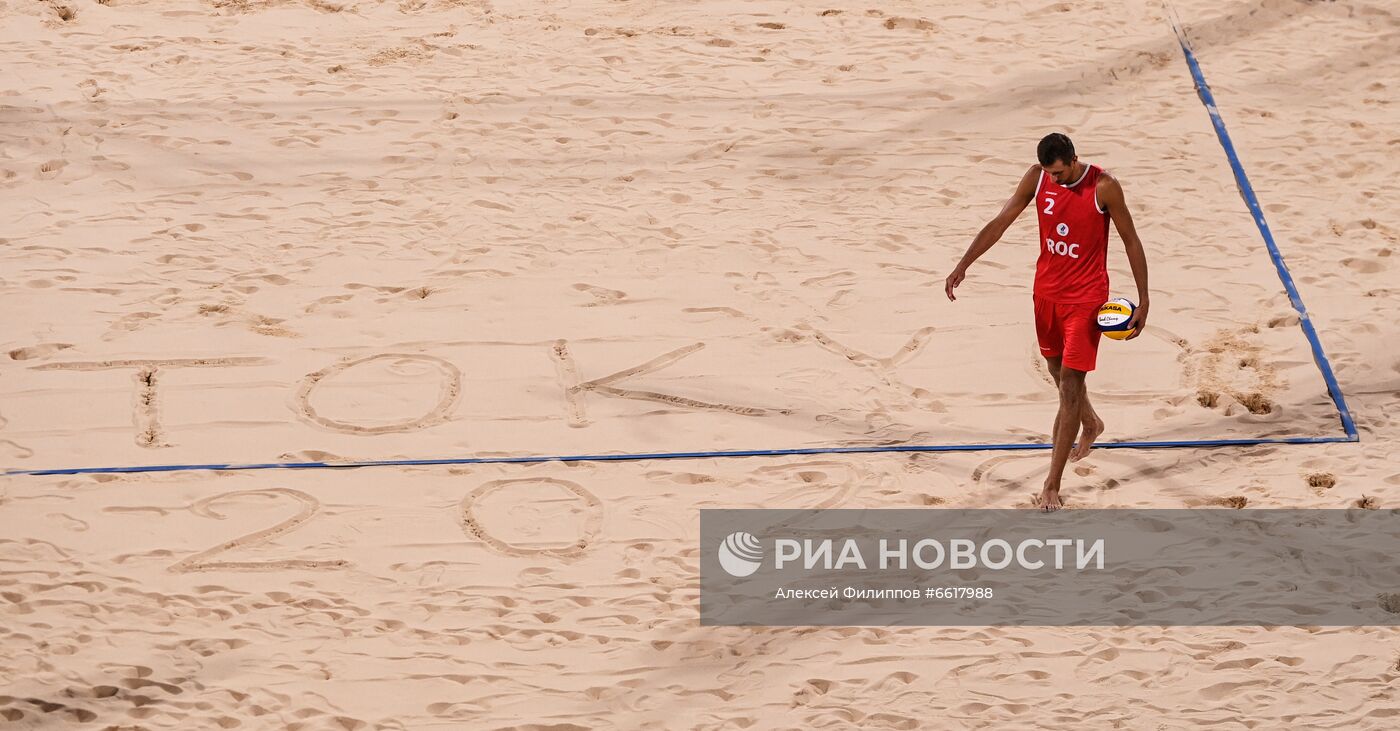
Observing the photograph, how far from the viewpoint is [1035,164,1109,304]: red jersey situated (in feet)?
19.2

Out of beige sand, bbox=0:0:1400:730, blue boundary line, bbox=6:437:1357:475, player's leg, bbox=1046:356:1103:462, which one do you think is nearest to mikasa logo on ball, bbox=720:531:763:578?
beige sand, bbox=0:0:1400:730

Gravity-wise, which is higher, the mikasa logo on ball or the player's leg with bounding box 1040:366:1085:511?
the player's leg with bounding box 1040:366:1085:511

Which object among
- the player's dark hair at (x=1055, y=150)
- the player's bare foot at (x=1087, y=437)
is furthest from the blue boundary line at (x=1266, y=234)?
the player's dark hair at (x=1055, y=150)

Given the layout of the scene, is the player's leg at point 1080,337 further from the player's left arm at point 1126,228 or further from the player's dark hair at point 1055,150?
the player's dark hair at point 1055,150

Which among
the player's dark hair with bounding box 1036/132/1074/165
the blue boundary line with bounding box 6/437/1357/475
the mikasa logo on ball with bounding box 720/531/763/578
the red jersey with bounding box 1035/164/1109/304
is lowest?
the mikasa logo on ball with bounding box 720/531/763/578

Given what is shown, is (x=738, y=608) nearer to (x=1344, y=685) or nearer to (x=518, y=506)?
(x=518, y=506)

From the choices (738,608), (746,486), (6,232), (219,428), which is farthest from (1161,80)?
(6,232)

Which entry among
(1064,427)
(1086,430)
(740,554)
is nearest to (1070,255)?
(1064,427)

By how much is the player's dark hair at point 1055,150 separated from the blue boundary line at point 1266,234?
91.6 inches

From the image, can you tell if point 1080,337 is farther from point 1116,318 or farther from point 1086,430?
point 1086,430

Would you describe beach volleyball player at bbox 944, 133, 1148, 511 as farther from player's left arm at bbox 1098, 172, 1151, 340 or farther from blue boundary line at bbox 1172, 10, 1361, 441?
blue boundary line at bbox 1172, 10, 1361, 441

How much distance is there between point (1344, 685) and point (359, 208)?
20.2 feet

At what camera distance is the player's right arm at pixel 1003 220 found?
6000 mm

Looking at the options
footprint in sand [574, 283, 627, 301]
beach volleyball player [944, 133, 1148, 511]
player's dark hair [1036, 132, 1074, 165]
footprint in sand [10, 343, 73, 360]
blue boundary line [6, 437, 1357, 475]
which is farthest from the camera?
footprint in sand [574, 283, 627, 301]
